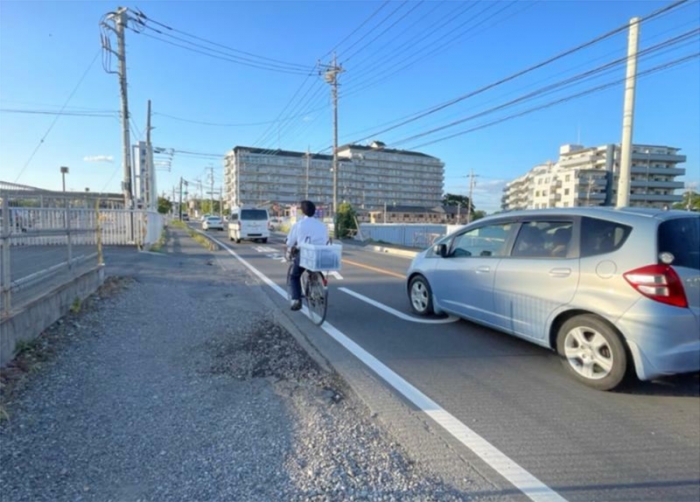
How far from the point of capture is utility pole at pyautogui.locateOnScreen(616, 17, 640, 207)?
10.9 meters

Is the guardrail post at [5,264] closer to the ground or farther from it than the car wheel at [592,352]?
farther from it

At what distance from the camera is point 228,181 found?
10669 cm

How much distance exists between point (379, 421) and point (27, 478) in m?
2.22

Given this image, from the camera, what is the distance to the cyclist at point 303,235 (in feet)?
19.8

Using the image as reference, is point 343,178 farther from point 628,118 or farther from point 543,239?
point 543,239

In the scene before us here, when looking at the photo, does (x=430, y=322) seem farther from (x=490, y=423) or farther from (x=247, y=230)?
(x=247, y=230)

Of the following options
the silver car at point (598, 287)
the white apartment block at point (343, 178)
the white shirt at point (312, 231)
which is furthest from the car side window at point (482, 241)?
the white apartment block at point (343, 178)

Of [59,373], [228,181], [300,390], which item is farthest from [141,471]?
[228,181]

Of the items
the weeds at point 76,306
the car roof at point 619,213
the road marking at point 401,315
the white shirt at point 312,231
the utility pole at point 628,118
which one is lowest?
the road marking at point 401,315

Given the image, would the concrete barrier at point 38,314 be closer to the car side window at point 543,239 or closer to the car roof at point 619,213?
the car side window at point 543,239

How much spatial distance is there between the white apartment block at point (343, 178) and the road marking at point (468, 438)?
3414 inches

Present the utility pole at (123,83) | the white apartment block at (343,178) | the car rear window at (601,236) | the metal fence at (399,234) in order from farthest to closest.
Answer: the white apartment block at (343,178) < the metal fence at (399,234) < the utility pole at (123,83) < the car rear window at (601,236)

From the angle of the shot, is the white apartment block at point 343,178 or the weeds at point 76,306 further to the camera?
the white apartment block at point 343,178

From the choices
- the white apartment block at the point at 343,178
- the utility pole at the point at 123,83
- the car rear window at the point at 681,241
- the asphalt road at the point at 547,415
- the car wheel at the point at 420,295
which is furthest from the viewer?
the white apartment block at the point at 343,178
